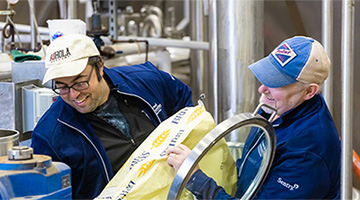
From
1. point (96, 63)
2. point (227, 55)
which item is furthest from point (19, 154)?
point (227, 55)

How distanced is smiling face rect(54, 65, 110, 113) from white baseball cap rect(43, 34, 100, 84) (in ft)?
0.13

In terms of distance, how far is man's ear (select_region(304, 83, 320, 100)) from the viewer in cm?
143

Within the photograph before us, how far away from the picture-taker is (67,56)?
1670mm

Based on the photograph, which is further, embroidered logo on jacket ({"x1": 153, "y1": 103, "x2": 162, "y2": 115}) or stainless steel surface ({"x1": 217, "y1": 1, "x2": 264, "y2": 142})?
stainless steel surface ({"x1": 217, "y1": 1, "x2": 264, "y2": 142})

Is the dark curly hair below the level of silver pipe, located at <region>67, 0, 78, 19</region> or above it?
below

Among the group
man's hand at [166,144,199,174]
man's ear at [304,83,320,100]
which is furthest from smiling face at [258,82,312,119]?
man's hand at [166,144,199,174]

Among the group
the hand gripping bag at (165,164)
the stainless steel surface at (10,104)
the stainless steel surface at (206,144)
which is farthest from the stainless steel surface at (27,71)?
the stainless steel surface at (206,144)

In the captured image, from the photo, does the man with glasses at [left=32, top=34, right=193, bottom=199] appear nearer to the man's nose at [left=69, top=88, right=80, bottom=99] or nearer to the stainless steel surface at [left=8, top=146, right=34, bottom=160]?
the man's nose at [left=69, top=88, right=80, bottom=99]

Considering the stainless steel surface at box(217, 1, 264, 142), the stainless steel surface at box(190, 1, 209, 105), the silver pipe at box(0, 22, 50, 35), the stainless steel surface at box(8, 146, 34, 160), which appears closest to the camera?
the stainless steel surface at box(8, 146, 34, 160)

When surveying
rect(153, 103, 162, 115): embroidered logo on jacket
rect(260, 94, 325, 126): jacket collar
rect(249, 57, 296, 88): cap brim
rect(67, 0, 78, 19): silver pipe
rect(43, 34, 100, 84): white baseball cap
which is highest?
rect(67, 0, 78, 19): silver pipe

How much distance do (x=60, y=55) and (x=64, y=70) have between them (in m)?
0.06

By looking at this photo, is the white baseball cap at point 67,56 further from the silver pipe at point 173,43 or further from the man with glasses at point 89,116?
the silver pipe at point 173,43

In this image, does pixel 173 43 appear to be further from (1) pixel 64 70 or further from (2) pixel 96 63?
(1) pixel 64 70

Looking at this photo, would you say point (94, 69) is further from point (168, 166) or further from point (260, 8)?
point (260, 8)
